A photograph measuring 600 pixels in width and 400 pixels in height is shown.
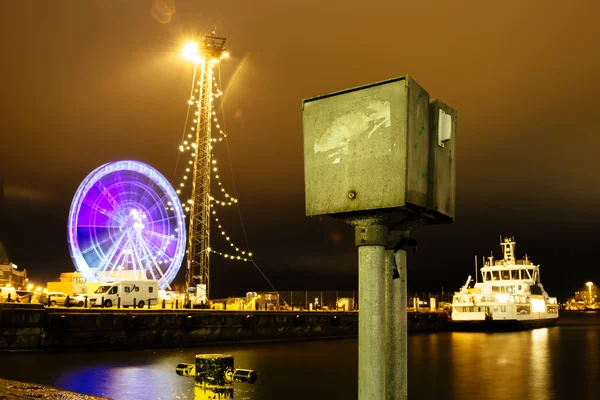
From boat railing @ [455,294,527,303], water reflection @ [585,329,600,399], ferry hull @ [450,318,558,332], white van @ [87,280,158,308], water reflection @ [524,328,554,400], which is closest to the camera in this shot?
water reflection @ [524,328,554,400]

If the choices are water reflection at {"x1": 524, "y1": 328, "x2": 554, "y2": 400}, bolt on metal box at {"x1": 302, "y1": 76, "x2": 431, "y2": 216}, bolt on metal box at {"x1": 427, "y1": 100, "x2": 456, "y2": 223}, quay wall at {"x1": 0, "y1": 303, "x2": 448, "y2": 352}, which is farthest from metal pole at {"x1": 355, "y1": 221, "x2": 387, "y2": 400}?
quay wall at {"x1": 0, "y1": 303, "x2": 448, "y2": 352}

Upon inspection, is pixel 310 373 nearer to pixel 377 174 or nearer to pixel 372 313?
pixel 372 313

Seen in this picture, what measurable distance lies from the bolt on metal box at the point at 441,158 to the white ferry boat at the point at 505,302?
74.1 metres

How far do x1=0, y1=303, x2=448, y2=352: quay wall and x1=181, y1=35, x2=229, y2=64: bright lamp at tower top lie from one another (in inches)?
996

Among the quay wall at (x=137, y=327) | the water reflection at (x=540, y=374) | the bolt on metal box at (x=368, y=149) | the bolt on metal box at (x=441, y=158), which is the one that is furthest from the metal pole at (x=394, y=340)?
the quay wall at (x=137, y=327)

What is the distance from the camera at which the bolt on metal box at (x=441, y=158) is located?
6.60 m

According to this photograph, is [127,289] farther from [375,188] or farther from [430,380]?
[375,188]

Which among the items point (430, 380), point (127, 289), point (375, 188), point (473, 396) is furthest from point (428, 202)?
point (127, 289)

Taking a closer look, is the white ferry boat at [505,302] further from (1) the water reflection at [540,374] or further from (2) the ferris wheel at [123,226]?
(2) the ferris wheel at [123,226]

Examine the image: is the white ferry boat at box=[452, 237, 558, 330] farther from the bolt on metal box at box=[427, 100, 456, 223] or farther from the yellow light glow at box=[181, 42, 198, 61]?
the bolt on metal box at box=[427, 100, 456, 223]

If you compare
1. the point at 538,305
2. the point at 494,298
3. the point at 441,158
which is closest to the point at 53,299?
the point at 441,158

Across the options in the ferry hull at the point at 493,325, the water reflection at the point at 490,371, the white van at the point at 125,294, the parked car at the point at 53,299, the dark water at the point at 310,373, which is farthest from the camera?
the ferry hull at the point at 493,325

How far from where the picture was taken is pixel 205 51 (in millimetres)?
57094

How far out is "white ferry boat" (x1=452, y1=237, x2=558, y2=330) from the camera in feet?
252
